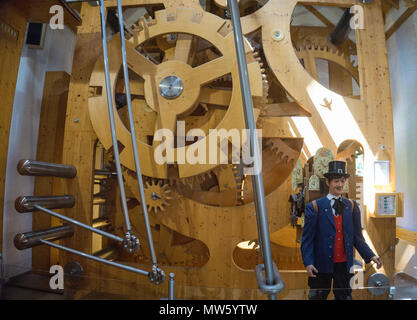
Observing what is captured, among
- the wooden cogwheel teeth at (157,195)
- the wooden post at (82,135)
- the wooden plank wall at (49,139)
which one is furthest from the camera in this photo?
the wooden plank wall at (49,139)

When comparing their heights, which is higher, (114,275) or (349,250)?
(349,250)

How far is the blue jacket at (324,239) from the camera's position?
1908mm

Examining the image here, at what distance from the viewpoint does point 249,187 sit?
318cm

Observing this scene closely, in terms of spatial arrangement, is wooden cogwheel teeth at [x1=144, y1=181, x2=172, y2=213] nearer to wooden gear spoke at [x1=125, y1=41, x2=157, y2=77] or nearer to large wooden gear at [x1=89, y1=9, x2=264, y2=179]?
large wooden gear at [x1=89, y1=9, x2=264, y2=179]

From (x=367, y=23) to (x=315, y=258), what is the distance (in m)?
2.39

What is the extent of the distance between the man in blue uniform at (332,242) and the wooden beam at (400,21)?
2894mm

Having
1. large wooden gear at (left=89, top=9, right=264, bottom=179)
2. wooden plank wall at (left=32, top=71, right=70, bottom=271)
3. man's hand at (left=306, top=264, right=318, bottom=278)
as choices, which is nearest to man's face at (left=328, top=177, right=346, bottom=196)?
man's hand at (left=306, top=264, right=318, bottom=278)

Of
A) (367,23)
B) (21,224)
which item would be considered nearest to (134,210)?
(21,224)

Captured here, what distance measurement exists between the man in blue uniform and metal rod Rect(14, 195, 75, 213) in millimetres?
2069

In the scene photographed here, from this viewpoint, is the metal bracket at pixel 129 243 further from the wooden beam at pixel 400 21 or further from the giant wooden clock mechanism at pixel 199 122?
the wooden beam at pixel 400 21

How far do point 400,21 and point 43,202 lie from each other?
4584mm

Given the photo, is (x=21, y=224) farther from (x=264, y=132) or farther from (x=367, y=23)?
(x=367, y=23)

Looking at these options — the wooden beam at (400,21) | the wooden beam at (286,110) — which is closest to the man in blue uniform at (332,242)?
the wooden beam at (286,110)

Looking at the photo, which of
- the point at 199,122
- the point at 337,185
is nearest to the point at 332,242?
the point at 337,185
